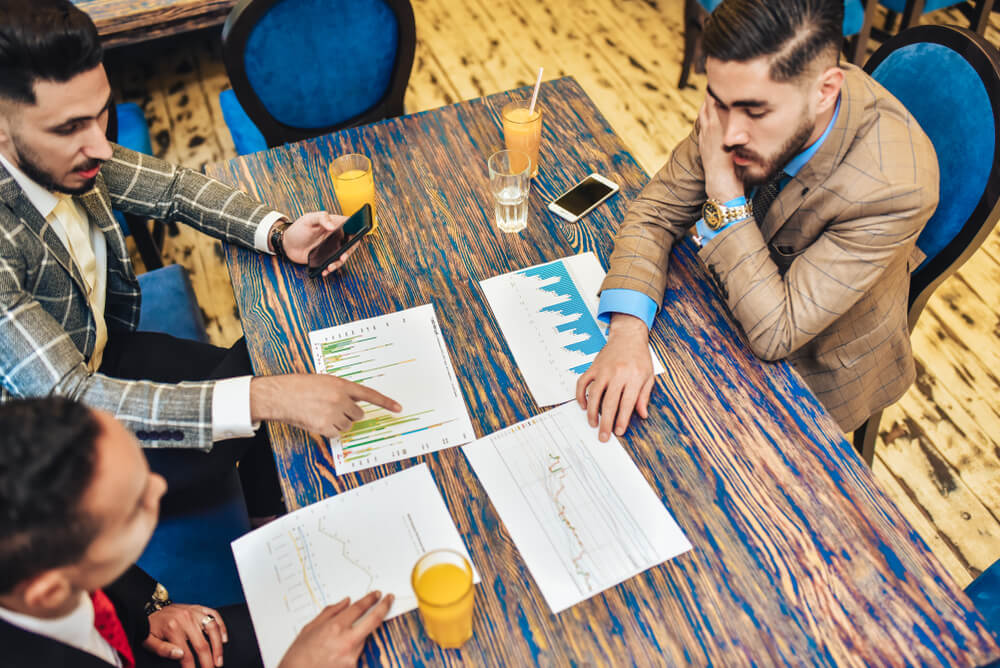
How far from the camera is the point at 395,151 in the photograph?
1613mm

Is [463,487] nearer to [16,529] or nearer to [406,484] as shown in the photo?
[406,484]

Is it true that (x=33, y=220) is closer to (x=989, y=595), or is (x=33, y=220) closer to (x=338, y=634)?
(x=338, y=634)

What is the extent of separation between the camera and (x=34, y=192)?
1.30 meters

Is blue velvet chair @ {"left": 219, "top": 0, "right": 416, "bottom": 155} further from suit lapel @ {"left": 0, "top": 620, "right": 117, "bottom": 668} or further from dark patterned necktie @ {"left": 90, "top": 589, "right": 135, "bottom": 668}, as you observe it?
suit lapel @ {"left": 0, "top": 620, "right": 117, "bottom": 668}

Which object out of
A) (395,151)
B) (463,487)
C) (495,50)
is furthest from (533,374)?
(495,50)

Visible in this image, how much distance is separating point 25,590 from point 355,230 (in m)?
0.81

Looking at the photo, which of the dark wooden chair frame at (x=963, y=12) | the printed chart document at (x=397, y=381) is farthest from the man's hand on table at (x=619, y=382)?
the dark wooden chair frame at (x=963, y=12)

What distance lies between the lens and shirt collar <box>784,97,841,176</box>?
1195 mm

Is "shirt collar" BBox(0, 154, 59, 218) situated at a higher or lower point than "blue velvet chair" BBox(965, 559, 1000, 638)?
higher

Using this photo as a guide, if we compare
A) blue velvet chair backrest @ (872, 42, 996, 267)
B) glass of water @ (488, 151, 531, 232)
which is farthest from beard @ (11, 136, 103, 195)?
blue velvet chair backrest @ (872, 42, 996, 267)

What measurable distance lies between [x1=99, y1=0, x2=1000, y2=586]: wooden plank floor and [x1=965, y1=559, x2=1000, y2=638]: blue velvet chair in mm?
686

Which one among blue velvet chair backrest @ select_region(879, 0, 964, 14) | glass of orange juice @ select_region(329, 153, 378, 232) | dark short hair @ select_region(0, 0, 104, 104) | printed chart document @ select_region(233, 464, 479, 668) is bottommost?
blue velvet chair backrest @ select_region(879, 0, 964, 14)

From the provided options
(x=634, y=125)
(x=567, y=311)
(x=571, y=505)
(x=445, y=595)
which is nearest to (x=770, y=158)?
(x=567, y=311)

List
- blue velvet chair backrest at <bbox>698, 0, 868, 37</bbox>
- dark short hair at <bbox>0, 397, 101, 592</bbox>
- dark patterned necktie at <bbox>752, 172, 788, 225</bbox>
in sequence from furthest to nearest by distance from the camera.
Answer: blue velvet chair backrest at <bbox>698, 0, 868, 37</bbox>, dark patterned necktie at <bbox>752, 172, 788, 225</bbox>, dark short hair at <bbox>0, 397, 101, 592</bbox>
